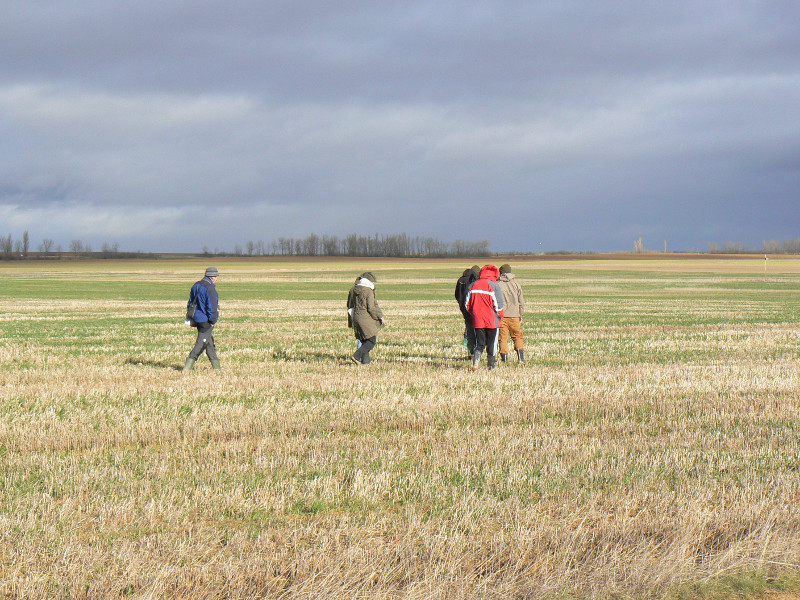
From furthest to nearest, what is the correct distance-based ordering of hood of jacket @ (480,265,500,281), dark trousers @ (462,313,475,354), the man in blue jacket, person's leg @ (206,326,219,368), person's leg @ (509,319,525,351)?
dark trousers @ (462,313,475,354) < person's leg @ (509,319,525,351) < hood of jacket @ (480,265,500,281) < person's leg @ (206,326,219,368) < the man in blue jacket

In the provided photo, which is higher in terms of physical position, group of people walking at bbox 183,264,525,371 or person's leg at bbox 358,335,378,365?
group of people walking at bbox 183,264,525,371

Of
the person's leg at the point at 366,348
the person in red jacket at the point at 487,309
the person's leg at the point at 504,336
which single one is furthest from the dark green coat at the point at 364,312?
the person's leg at the point at 504,336

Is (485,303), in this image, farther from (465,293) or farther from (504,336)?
(465,293)

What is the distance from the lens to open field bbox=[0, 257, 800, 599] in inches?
195

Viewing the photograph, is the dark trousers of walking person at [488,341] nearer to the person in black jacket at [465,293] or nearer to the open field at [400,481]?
the open field at [400,481]

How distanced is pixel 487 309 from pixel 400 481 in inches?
297

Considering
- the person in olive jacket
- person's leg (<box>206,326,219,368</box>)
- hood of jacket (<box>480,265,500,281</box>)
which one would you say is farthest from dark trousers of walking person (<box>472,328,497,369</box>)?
person's leg (<box>206,326,219,368</box>)

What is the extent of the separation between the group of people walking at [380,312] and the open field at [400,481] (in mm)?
504

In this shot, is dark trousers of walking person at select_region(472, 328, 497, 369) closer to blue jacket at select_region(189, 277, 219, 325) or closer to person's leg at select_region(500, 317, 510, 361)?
person's leg at select_region(500, 317, 510, 361)

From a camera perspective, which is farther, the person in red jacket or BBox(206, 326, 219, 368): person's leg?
BBox(206, 326, 219, 368): person's leg

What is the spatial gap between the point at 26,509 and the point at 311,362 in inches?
396

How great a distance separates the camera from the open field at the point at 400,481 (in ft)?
16.2

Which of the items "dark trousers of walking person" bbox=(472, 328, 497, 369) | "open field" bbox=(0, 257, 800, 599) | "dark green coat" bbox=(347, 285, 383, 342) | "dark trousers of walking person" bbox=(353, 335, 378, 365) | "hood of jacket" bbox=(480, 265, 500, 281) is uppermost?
"hood of jacket" bbox=(480, 265, 500, 281)

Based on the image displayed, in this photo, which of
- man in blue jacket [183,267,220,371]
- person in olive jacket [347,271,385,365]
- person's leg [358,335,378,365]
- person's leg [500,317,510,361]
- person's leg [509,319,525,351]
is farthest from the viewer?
person's leg [509,319,525,351]
